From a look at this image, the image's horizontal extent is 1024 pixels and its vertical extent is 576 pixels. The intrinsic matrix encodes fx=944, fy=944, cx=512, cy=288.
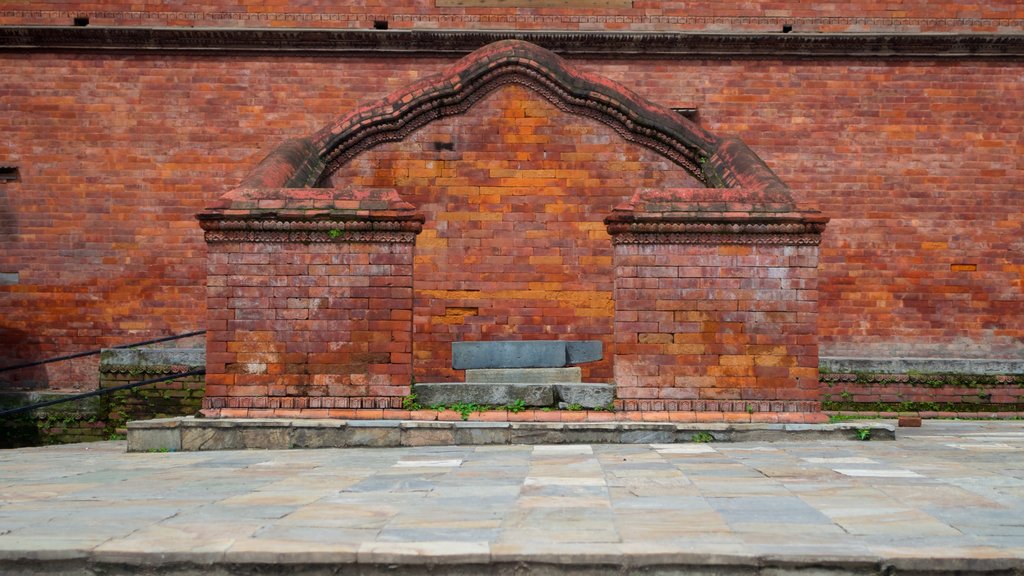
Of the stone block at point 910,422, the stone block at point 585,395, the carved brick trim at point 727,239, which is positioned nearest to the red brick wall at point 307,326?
the stone block at point 585,395

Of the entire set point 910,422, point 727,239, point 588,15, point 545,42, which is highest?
point 588,15

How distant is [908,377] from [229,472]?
31.5 feet

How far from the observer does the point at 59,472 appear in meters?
6.71

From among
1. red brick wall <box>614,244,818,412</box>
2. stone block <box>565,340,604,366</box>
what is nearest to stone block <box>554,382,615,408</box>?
red brick wall <box>614,244,818,412</box>

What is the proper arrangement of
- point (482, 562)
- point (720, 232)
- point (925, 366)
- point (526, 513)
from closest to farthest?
point (482, 562)
point (526, 513)
point (720, 232)
point (925, 366)

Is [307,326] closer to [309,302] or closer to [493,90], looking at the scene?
[309,302]

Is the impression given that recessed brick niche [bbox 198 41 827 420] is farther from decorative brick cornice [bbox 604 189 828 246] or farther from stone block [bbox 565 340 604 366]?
stone block [bbox 565 340 604 366]

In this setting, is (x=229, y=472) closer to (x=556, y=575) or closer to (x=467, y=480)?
(x=467, y=480)

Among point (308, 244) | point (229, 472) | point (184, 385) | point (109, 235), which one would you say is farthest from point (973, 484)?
point (109, 235)

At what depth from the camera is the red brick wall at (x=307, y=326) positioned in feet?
27.2

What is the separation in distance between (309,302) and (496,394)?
6.07ft

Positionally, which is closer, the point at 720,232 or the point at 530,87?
the point at 720,232

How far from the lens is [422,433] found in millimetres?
7969

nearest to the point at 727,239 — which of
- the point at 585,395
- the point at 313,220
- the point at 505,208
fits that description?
the point at 585,395
